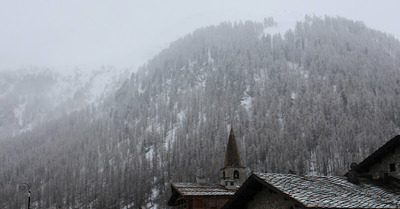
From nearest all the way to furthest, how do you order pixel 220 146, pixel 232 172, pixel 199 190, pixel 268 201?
pixel 268 201
pixel 199 190
pixel 232 172
pixel 220 146

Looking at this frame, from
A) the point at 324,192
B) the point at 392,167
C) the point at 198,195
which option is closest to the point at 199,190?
the point at 198,195

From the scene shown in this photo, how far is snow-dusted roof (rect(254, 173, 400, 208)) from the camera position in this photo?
17500mm

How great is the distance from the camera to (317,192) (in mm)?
18469

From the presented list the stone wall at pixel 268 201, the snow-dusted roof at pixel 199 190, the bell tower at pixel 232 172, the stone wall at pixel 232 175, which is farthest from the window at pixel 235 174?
the stone wall at pixel 268 201

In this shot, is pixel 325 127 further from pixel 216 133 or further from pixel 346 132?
pixel 216 133

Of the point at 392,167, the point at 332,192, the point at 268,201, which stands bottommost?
the point at 268,201

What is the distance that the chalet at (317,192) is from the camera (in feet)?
58.2

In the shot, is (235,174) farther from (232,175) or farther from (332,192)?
(332,192)

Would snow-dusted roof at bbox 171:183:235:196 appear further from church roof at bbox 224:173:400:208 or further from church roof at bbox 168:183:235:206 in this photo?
church roof at bbox 224:173:400:208

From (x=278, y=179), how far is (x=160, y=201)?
9944 centimetres

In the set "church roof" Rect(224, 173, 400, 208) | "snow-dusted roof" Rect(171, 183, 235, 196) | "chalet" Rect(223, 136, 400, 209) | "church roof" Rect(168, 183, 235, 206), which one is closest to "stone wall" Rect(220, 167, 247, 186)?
"church roof" Rect(168, 183, 235, 206)

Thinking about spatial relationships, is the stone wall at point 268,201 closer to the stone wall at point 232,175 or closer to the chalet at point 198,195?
the chalet at point 198,195

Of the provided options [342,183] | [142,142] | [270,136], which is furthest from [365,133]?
[342,183]

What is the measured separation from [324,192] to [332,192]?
0.59m
